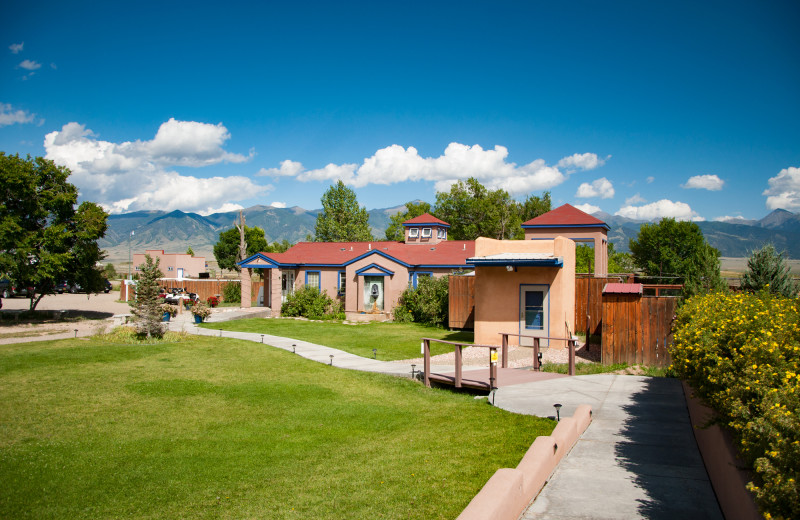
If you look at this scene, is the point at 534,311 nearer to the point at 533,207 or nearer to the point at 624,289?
the point at 624,289

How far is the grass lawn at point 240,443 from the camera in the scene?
256 inches

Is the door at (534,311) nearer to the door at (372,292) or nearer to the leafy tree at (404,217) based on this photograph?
the door at (372,292)

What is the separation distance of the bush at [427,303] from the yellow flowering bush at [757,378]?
19.0 metres

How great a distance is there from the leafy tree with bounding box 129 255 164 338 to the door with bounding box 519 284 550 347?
14.1 m

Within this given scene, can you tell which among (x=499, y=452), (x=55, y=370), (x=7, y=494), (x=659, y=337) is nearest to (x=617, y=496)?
(x=499, y=452)

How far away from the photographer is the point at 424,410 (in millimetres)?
11125

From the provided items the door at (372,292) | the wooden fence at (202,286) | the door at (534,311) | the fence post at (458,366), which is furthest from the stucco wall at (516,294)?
the wooden fence at (202,286)

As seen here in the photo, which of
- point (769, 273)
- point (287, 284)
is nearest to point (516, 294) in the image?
point (769, 273)

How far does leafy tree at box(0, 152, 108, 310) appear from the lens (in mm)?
25031

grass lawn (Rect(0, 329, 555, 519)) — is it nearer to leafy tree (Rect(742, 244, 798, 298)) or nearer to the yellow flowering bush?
the yellow flowering bush

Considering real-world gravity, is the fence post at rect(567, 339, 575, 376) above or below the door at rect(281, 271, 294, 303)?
below

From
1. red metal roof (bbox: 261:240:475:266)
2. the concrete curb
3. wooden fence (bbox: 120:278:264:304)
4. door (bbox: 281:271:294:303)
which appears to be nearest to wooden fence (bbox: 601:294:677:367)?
the concrete curb

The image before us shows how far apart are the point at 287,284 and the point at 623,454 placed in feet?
93.6

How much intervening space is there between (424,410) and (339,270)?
2186 cm
